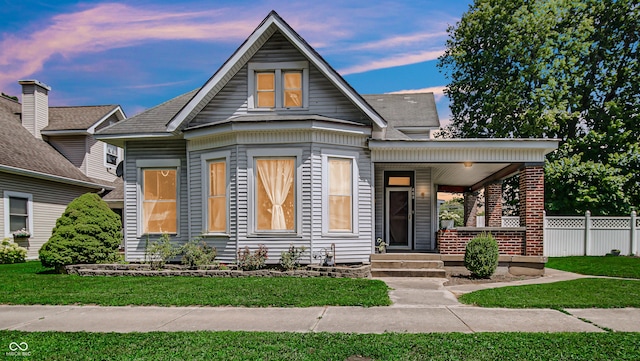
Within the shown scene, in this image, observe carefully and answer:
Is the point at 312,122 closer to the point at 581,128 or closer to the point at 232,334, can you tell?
the point at 232,334

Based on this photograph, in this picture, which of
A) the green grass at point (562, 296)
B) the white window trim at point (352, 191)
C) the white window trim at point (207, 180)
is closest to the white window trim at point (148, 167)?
the white window trim at point (207, 180)

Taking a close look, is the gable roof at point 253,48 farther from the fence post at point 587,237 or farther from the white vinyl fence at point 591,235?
the fence post at point 587,237

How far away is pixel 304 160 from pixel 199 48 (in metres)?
5.21

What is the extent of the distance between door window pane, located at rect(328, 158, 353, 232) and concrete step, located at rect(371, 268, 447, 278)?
4.43 feet

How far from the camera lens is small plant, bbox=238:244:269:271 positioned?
11875 millimetres

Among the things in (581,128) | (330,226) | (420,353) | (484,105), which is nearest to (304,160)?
(330,226)

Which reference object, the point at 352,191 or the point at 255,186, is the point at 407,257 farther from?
the point at 255,186

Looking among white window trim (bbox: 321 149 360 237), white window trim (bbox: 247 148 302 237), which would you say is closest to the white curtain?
white window trim (bbox: 247 148 302 237)

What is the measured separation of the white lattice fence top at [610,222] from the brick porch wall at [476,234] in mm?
9943

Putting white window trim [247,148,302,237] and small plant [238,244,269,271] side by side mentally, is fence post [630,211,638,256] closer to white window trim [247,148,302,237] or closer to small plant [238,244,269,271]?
white window trim [247,148,302,237]

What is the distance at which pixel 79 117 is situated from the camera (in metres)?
24.3

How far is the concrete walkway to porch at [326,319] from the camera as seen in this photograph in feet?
21.2

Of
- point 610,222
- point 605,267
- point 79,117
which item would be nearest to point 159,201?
point 79,117

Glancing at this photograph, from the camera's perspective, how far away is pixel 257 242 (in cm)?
1225
